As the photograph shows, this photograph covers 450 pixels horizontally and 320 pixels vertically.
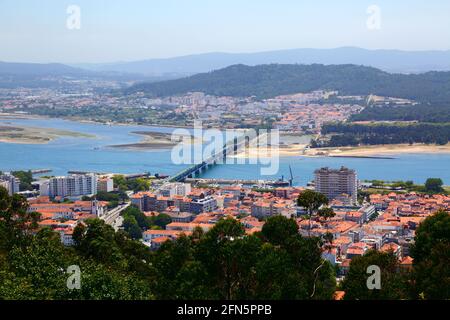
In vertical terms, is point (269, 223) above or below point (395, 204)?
above

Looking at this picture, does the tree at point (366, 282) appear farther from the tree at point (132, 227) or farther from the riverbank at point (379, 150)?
the riverbank at point (379, 150)

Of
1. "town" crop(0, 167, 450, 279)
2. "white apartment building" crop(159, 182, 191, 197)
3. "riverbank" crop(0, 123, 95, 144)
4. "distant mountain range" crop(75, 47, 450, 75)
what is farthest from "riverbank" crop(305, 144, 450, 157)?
"distant mountain range" crop(75, 47, 450, 75)

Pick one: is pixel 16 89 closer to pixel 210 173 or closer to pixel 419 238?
pixel 210 173

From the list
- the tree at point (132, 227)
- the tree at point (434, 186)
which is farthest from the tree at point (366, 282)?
the tree at point (434, 186)

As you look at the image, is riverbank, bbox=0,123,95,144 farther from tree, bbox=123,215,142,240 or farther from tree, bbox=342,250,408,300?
tree, bbox=342,250,408,300

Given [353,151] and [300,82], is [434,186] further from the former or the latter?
[300,82]

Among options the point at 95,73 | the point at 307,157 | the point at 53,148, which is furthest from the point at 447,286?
the point at 95,73
